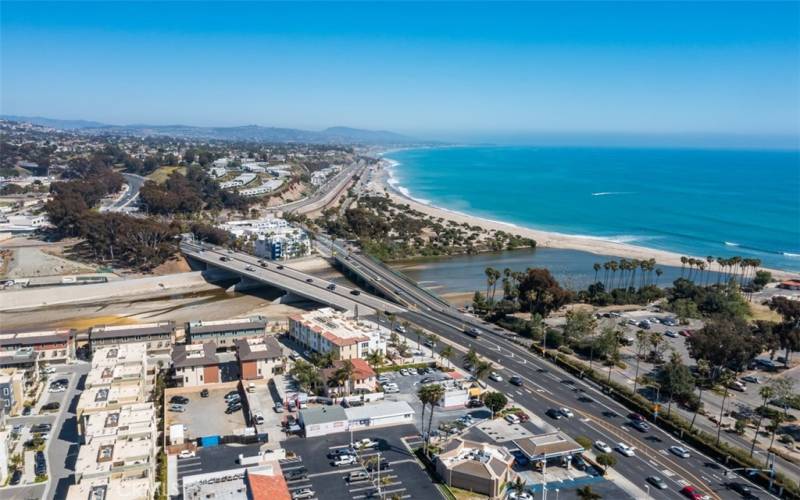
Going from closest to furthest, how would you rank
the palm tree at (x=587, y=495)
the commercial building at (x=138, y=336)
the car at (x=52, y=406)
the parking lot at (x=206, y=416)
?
the palm tree at (x=587, y=495)
the parking lot at (x=206, y=416)
the car at (x=52, y=406)
the commercial building at (x=138, y=336)

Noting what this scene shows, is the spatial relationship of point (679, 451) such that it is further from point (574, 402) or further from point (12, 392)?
point (12, 392)

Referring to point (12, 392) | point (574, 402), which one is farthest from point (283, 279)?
point (574, 402)

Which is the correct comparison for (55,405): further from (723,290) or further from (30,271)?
(723,290)

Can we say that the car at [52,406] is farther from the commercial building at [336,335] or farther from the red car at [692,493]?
the red car at [692,493]

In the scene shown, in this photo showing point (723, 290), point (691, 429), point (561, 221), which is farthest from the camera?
point (561, 221)

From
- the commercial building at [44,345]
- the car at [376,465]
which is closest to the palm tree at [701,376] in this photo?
the car at [376,465]

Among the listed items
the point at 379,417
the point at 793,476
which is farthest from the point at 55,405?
the point at 793,476
